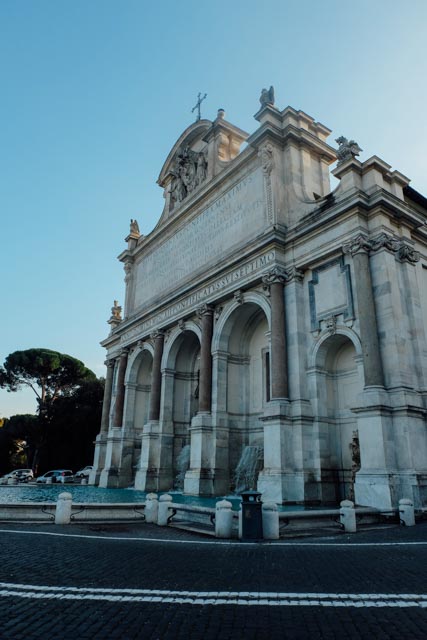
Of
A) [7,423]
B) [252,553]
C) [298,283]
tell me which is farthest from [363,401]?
[7,423]

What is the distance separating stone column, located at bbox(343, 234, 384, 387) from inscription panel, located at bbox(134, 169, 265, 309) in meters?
6.46

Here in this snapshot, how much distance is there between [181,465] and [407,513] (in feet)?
51.5

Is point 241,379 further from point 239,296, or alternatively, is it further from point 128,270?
point 128,270

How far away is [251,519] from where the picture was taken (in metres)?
10.5

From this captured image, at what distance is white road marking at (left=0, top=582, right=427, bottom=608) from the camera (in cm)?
539

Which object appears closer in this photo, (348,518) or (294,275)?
(348,518)

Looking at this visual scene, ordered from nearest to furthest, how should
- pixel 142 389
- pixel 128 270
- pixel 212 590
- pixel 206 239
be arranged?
pixel 212 590
pixel 206 239
pixel 142 389
pixel 128 270

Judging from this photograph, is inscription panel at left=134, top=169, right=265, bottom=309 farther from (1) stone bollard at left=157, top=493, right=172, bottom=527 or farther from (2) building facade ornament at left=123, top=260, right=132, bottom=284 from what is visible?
(1) stone bollard at left=157, top=493, right=172, bottom=527

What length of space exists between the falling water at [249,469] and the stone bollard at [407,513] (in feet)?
29.9

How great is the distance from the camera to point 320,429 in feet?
60.0

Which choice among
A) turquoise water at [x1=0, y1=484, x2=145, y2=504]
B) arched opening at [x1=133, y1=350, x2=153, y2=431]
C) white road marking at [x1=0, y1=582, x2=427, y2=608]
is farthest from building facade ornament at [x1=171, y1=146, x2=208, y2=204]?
white road marking at [x1=0, y1=582, x2=427, y2=608]

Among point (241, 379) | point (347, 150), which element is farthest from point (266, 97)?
point (241, 379)

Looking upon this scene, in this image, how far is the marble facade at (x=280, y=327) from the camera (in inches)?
640

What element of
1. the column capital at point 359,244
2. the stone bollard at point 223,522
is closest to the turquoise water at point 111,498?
the stone bollard at point 223,522
